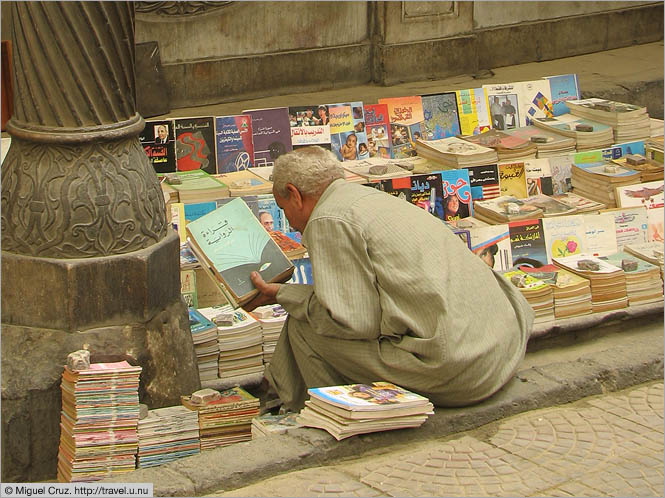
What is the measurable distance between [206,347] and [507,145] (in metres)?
2.83

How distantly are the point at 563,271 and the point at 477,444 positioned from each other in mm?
1836

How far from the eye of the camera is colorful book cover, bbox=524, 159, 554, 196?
6723 mm

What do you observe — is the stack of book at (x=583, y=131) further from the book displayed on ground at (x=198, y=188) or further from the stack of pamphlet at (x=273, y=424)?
the stack of pamphlet at (x=273, y=424)

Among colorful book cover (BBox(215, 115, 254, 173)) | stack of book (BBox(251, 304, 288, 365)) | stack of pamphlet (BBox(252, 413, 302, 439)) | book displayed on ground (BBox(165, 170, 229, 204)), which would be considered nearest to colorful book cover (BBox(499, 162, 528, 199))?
colorful book cover (BBox(215, 115, 254, 173))

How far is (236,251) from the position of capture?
463cm

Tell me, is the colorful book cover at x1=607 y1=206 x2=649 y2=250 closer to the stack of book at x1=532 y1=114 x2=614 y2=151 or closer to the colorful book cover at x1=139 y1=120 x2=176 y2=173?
the stack of book at x1=532 y1=114 x2=614 y2=151

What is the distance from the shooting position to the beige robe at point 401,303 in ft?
13.2

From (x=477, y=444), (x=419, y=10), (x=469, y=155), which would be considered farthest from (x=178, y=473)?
(x=419, y=10)

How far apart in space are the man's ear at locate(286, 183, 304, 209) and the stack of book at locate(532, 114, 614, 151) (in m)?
3.31

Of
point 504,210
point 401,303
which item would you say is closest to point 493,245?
point 504,210

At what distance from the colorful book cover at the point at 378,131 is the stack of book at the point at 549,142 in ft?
2.61

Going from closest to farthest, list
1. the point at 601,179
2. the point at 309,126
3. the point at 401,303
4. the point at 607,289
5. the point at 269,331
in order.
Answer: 1. the point at 401,303
2. the point at 269,331
3. the point at 607,289
4. the point at 601,179
5. the point at 309,126

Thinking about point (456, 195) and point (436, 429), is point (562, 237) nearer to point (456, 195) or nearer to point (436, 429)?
point (456, 195)

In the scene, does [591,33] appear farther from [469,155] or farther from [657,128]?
[469,155]
